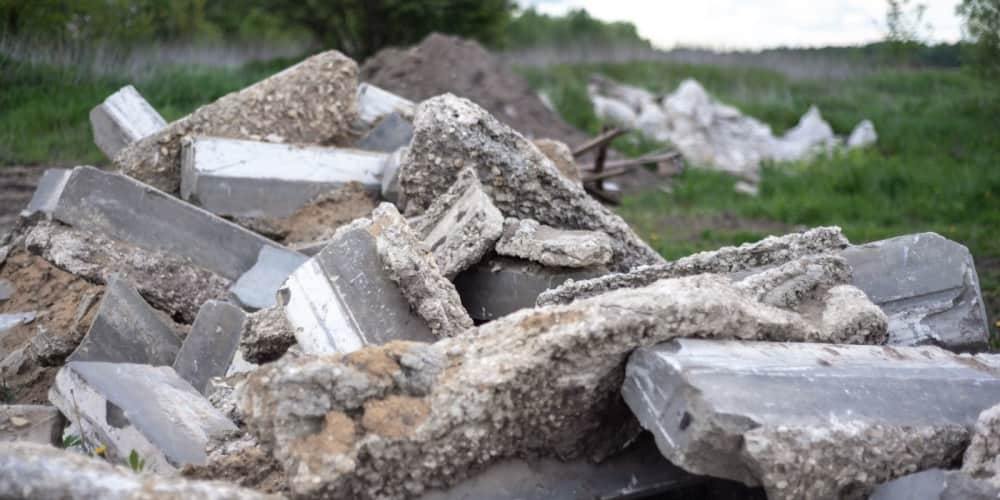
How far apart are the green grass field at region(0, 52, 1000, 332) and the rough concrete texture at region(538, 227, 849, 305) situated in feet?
10.4

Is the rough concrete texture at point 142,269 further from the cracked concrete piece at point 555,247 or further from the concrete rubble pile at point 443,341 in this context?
the cracked concrete piece at point 555,247

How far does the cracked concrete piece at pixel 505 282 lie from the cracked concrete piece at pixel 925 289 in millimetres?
1070

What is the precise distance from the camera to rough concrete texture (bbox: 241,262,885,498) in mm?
2498

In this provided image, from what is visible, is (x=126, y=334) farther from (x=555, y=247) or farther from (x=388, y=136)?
(x=388, y=136)

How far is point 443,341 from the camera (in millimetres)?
2863

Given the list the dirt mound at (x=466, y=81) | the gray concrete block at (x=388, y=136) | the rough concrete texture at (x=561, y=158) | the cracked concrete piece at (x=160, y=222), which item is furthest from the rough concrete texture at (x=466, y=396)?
the dirt mound at (x=466, y=81)

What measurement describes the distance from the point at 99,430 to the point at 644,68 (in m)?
18.2

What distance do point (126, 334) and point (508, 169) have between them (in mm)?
1891

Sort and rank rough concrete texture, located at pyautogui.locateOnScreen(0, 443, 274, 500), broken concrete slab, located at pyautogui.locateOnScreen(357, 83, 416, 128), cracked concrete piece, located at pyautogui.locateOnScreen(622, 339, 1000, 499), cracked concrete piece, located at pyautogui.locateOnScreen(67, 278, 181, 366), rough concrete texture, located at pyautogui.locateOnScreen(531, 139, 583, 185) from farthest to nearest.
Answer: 1. broken concrete slab, located at pyautogui.locateOnScreen(357, 83, 416, 128)
2. rough concrete texture, located at pyautogui.locateOnScreen(531, 139, 583, 185)
3. cracked concrete piece, located at pyautogui.locateOnScreen(67, 278, 181, 366)
4. cracked concrete piece, located at pyautogui.locateOnScreen(622, 339, 1000, 499)
5. rough concrete texture, located at pyautogui.locateOnScreen(0, 443, 274, 500)

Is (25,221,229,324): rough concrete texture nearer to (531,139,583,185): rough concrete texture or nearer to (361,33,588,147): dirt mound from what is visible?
(531,139,583,185): rough concrete texture

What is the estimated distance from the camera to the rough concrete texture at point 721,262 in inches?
133

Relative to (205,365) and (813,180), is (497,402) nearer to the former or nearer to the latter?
(205,365)

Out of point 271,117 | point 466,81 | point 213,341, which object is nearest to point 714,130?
point 466,81

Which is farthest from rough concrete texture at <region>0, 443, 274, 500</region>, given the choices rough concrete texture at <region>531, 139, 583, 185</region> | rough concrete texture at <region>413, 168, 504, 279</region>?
rough concrete texture at <region>531, 139, 583, 185</region>
